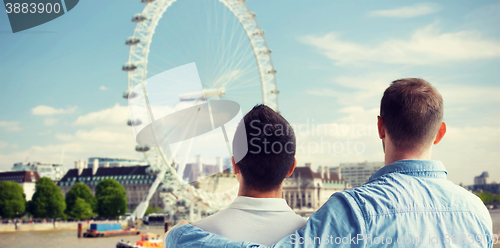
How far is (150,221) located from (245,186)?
140 ft

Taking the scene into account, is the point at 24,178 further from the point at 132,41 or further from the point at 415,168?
the point at 415,168

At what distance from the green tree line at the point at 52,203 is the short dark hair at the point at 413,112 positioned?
3697 cm

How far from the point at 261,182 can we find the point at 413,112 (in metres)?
0.41

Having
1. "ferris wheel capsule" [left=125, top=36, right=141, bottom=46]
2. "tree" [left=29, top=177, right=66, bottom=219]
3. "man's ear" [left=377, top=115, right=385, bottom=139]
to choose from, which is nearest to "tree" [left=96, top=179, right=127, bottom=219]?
"tree" [left=29, top=177, right=66, bottom=219]

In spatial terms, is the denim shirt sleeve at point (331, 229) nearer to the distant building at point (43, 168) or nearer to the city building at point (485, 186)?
the city building at point (485, 186)

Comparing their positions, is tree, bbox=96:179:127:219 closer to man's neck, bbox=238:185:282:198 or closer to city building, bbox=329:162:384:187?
city building, bbox=329:162:384:187

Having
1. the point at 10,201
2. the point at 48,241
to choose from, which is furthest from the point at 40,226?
the point at 48,241

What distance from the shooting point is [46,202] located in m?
34.9

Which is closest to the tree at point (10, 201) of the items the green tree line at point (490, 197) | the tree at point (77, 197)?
the tree at point (77, 197)

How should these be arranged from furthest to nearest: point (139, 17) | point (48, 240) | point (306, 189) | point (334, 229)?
point (306, 189) < point (48, 240) < point (139, 17) < point (334, 229)

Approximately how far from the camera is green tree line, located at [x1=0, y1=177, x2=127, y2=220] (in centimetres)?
3478

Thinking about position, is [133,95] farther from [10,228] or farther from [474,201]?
[10,228]

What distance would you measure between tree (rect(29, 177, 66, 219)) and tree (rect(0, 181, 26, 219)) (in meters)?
0.85

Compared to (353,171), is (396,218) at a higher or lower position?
lower
